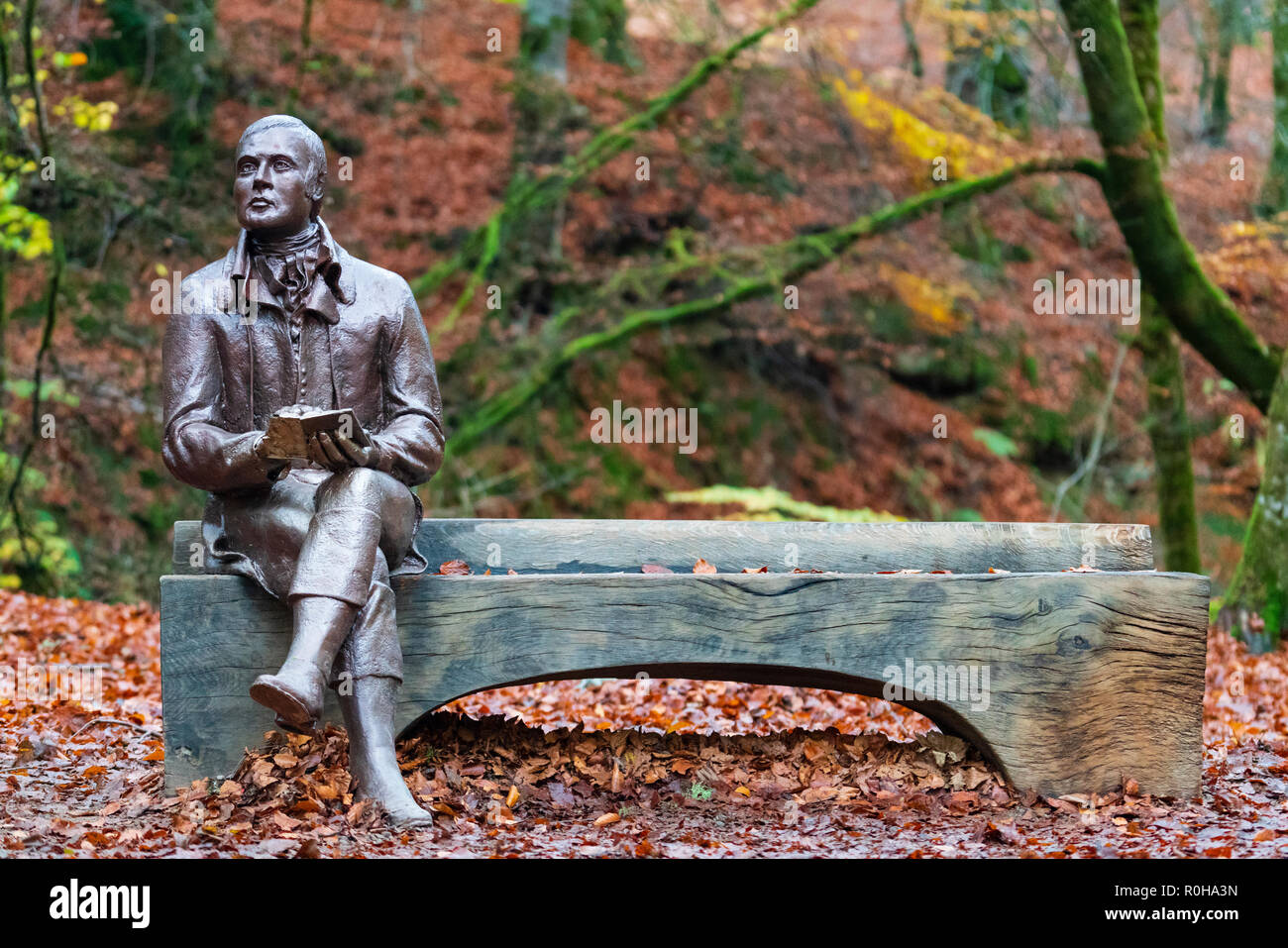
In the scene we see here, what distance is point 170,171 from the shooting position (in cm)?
1109

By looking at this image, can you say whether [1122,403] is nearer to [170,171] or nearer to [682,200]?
[682,200]

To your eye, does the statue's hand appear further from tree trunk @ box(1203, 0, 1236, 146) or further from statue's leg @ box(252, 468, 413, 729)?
tree trunk @ box(1203, 0, 1236, 146)

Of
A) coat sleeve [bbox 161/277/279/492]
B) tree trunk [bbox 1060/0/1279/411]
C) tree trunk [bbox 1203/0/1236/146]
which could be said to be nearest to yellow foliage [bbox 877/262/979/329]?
tree trunk [bbox 1060/0/1279/411]

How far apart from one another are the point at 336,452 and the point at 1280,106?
9261 mm

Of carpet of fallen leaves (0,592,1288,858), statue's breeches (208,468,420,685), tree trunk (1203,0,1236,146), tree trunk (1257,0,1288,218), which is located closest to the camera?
carpet of fallen leaves (0,592,1288,858)

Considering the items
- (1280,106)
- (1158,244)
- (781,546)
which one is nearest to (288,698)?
(781,546)

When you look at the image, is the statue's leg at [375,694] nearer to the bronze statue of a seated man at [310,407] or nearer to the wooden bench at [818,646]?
the bronze statue of a seated man at [310,407]

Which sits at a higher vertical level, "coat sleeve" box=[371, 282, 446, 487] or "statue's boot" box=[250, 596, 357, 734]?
"coat sleeve" box=[371, 282, 446, 487]

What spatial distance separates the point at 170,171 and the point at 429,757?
815cm

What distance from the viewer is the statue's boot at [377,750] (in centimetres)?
370

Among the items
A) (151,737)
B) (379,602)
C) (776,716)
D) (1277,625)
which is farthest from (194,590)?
(1277,625)

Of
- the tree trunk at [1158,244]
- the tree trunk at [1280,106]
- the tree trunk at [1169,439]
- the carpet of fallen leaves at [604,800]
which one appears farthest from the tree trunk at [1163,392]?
the carpet of fallen leaves at [604,800]

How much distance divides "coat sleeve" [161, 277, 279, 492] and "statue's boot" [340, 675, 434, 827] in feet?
2.38

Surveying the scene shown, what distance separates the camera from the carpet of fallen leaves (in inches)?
144
